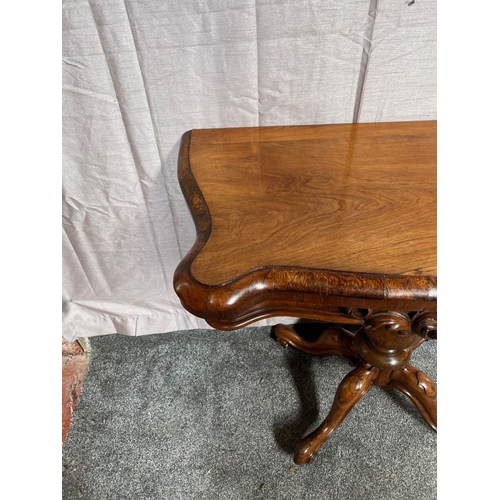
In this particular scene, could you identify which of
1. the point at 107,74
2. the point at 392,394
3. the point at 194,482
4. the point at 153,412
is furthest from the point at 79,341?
the point at 392,394

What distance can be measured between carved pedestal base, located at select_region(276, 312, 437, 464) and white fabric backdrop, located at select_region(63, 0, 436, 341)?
0.42 meters

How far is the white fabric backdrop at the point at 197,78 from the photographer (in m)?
0.59

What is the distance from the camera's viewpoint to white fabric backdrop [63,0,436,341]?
59 cm

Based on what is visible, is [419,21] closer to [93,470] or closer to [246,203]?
[246,203]

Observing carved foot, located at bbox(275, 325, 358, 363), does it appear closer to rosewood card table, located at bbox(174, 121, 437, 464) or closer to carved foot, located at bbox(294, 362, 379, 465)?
carved foot, located at bbox(294, 362, 379, 465)

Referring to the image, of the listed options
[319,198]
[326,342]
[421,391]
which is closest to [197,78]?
[319,198]

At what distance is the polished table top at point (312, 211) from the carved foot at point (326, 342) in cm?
48

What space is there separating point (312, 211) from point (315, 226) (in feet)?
0.10

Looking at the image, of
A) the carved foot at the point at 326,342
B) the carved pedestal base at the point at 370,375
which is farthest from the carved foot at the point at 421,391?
the carved foot at the point at 326,342

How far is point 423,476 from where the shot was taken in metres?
0.80

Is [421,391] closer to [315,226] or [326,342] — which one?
[326,342]

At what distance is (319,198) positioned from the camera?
1.69 feet

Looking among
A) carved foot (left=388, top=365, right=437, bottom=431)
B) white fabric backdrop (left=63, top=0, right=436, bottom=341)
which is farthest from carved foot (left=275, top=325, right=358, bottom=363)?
white fabric backdrop (left=63, top=0, right=436, bottom=341)

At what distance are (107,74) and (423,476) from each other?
3.24ft
